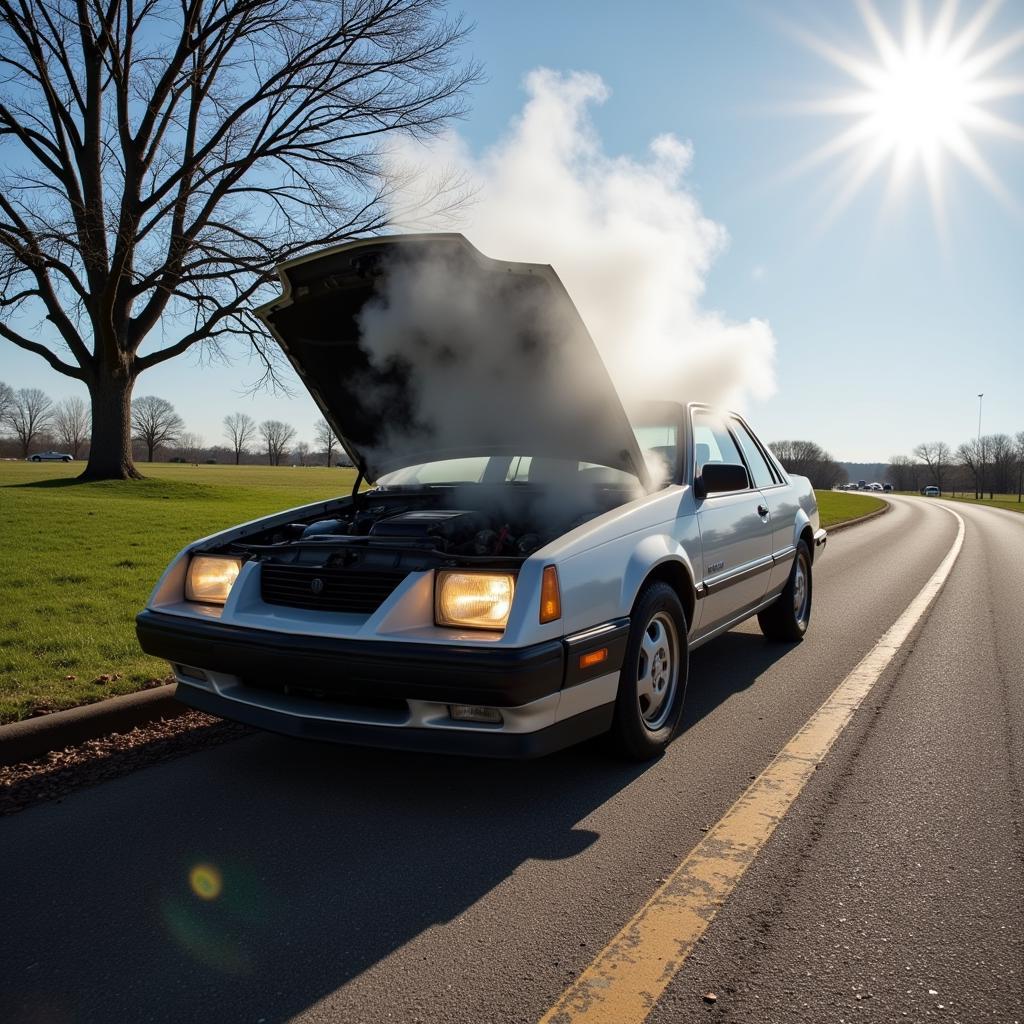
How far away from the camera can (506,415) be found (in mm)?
3867

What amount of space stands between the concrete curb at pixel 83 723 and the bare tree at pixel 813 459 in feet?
369

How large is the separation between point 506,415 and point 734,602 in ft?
5.45

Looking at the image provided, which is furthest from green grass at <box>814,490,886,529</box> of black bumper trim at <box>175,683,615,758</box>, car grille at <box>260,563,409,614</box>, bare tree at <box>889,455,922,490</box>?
bare tree at <box>889,455,922,490</box>

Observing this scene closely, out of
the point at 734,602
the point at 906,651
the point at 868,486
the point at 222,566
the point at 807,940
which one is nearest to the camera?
the point at 807,940

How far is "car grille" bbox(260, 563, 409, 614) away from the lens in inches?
117

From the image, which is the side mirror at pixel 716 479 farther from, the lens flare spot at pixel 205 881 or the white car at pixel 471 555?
the lens flare spot at pixel 205 881

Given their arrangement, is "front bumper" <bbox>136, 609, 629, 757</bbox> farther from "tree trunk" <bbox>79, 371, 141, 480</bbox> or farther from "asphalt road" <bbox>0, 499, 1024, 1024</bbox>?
"tree trunk" <bbox>79, 371, 141, 480</bbox>

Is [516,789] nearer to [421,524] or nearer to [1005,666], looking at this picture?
[421,524]

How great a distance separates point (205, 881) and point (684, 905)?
4.66 ft

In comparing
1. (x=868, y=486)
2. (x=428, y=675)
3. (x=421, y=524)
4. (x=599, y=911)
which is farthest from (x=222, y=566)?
(x=868, y=486)

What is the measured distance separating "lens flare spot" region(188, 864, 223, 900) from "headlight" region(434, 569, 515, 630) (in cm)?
105

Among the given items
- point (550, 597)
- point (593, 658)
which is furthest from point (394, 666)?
point (593, 658)

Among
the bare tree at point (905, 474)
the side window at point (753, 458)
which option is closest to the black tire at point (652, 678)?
the side window at point (753, 458)

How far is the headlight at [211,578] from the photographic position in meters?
3.43
